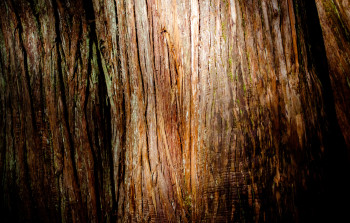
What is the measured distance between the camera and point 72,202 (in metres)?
1.22

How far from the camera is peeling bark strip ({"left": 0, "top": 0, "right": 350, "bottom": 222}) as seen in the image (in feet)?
3.17

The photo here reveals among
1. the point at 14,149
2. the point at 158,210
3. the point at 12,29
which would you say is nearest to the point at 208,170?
the point at 158,210

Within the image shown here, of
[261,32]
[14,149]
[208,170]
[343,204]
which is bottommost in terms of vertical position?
[343,204]

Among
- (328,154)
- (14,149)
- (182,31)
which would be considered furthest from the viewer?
(14,149)

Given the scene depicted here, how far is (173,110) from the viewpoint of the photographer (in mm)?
1104

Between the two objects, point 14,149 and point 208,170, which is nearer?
point 208,170

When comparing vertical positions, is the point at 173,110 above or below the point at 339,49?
below

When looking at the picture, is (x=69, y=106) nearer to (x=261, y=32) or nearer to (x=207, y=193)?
(x=207, y=193)

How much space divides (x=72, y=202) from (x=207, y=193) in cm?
72

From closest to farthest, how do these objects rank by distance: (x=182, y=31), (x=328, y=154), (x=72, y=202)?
(x=328, y=154), (x=182, y=31), (x=72, y=202)

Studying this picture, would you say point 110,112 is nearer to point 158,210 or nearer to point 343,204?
point 158,210

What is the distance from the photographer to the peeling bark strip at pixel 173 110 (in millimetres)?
966

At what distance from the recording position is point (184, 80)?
1.08m

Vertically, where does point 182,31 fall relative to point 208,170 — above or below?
above
